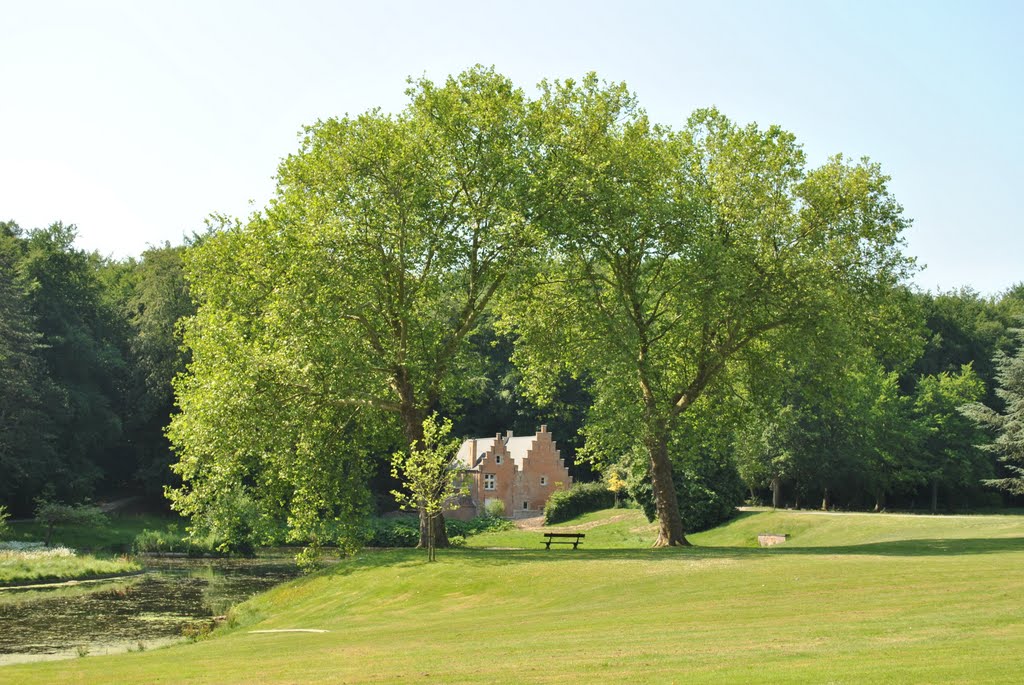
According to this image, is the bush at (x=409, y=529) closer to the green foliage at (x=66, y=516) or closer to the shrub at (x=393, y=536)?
the shrub at (x=393, y=536)

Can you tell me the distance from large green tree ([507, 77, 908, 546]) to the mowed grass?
22.9ft

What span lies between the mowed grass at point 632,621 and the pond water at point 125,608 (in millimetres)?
2515

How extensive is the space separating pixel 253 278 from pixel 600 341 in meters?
12.5

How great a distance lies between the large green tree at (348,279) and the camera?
31.8 metres

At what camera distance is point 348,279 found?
32656 mm

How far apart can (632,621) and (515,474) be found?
58565 millimetres

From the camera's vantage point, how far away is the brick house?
249 ft

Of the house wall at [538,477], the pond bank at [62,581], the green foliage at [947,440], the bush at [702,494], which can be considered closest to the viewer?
the pond bank at [62,581]

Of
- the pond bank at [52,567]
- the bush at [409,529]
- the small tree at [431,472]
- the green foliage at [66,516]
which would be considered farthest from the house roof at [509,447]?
the small tree at [431,472]

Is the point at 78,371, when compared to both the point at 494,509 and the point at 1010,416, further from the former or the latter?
the point at 1010,416

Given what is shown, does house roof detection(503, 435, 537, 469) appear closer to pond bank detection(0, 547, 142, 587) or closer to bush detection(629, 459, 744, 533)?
bush detection(629, 459, 744, 533)

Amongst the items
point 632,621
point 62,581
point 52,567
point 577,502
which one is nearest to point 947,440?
point 577,502

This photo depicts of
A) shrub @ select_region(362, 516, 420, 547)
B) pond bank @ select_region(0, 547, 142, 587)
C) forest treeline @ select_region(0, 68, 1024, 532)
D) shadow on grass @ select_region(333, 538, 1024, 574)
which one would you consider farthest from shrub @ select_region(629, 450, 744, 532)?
pond bank @ select_region(0, 547, 142, 587)

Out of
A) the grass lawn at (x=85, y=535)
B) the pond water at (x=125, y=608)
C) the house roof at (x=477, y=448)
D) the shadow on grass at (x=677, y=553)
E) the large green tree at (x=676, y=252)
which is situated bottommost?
the pond water at (x=125, y=608)
